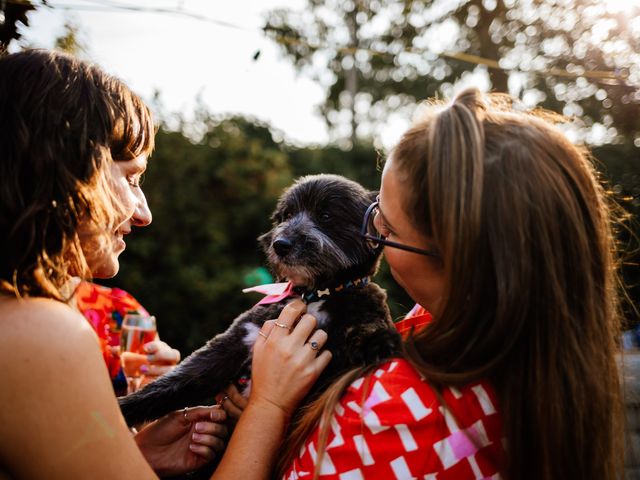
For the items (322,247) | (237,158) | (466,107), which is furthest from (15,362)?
(237,158)

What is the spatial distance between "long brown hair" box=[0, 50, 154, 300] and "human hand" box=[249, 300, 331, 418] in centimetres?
69

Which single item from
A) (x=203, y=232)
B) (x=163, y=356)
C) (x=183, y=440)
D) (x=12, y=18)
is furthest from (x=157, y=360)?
(x=203, y=232)

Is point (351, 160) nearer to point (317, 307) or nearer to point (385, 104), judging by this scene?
point (317, 307)

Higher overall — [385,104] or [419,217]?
[385,104]

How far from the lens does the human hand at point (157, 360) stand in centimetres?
286

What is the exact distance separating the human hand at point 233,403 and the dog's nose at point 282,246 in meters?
0.73

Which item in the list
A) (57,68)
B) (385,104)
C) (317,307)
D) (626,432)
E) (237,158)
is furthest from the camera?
(385,104)

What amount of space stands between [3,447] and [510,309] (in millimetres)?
1344

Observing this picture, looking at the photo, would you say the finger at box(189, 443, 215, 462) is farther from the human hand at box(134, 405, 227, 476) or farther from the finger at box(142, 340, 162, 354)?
the finger at box(142, 340, 162, 354)

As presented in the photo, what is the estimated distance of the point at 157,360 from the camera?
2877 millimetres

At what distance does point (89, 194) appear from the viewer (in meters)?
1.59

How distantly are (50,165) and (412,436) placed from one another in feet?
4.02

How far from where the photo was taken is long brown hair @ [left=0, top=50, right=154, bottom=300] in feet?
4.83

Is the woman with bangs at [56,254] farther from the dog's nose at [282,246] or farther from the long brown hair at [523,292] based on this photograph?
the dog's nose at [282,246]
